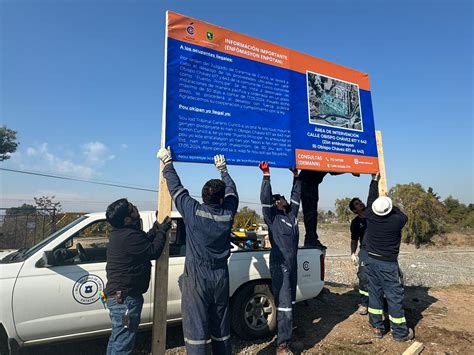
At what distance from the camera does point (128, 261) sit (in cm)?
321

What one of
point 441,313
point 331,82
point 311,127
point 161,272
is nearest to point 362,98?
point 331,82

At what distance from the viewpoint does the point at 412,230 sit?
82.3 feet

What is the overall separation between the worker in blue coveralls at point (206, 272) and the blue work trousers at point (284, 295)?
1.00m

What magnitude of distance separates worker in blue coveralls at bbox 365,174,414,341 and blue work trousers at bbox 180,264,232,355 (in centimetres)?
250

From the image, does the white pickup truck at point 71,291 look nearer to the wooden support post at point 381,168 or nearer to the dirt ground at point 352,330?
the dirt ground at point 352,330

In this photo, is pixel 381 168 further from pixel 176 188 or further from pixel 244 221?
pixel 244 221

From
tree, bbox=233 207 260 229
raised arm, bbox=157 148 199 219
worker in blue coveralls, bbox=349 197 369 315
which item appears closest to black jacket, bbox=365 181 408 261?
worker in blue coveralls, bbox=349 197 369 315

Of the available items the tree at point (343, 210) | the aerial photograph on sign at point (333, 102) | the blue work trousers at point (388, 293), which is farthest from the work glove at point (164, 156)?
the tree at point (343, 210)

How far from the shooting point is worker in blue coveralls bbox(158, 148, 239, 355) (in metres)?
3.14

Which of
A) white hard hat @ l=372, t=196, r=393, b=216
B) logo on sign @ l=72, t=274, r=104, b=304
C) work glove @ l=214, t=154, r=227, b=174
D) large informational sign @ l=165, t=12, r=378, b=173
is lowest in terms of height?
logo on sign @ l=72, t=274, r=104, b=304

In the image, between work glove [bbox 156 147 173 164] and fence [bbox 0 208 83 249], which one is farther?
fence [bbox 0 208 83 249]

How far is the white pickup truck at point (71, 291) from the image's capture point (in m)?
3.51

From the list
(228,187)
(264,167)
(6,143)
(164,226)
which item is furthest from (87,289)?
(6,143)

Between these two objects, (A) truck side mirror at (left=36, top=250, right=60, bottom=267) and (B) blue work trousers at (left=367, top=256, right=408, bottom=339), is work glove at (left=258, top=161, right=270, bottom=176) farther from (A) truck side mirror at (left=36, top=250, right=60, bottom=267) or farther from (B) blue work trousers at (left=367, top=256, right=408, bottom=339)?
(A) truck side mirror at (left=36, top=250, right=60, bottom=267)
